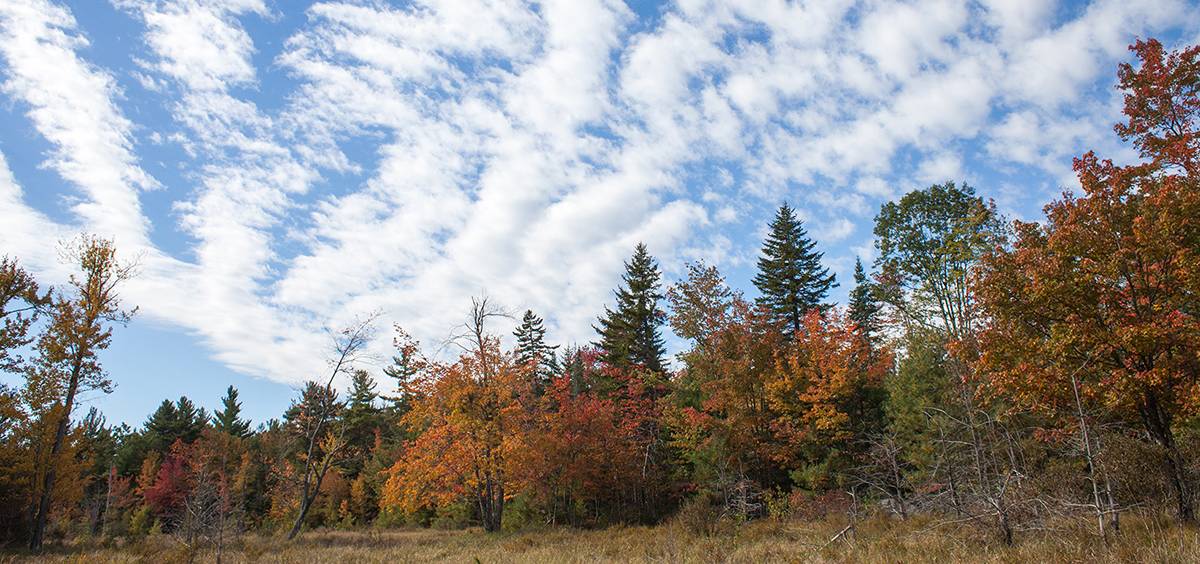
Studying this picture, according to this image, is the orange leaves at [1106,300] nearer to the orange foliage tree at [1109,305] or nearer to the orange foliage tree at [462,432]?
the orange foliage tree at [1109,305]

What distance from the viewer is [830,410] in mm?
23766

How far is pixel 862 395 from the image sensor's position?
2647 centimetres

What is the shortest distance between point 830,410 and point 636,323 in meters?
14.6

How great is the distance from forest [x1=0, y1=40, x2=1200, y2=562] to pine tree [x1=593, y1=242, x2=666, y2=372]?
0.48 feet

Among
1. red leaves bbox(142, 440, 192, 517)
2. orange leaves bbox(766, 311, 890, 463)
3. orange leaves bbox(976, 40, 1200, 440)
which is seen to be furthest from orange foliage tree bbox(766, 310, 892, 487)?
red leaves bbox(142, 440, 192, 517)

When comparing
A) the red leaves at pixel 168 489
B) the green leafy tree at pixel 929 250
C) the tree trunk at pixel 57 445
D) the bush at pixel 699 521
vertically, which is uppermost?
the green leafy tree at pixel 929 250

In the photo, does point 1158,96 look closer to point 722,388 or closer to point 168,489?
point 722,388

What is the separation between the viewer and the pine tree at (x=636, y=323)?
3519 cm

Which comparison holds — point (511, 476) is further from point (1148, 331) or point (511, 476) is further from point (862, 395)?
point (1148, 331)

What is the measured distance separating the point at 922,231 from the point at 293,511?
4271cm

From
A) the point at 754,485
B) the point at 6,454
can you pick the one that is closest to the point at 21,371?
the point at 6,454

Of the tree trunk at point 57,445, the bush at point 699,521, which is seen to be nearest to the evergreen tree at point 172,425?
the tree trunk at point 57,445

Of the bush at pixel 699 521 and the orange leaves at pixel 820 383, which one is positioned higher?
the orange leaves at pixel 820 383

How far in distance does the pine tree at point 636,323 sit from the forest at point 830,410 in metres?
0.15
